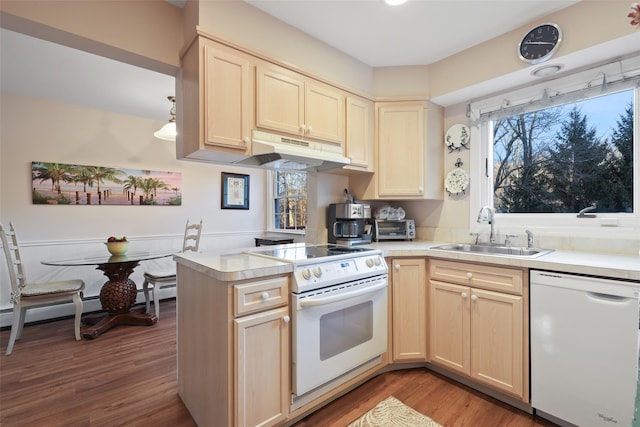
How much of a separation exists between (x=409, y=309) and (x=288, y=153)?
143 centimetres

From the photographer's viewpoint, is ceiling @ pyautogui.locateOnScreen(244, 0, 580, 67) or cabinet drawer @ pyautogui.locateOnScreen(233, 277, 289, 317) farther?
ceiling @ pyautogui.locateOnScreen(244, 0, 580, 67)

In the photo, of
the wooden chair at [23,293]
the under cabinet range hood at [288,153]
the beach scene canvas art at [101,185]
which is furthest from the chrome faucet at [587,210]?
the beach scene canvas art at [101,185]

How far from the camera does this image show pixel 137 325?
3.26m

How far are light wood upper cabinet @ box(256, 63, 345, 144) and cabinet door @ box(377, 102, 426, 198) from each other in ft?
1.47

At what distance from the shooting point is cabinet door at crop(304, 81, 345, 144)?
7.30 ft

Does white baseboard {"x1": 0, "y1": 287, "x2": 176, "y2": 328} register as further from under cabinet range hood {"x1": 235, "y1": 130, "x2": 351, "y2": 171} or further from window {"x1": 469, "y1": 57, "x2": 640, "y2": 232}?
window {"x1": 469, "y1": 57, "x2": 640, "y2": 232}

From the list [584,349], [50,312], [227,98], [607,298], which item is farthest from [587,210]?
[50,312]

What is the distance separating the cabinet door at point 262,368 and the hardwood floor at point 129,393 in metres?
0.32

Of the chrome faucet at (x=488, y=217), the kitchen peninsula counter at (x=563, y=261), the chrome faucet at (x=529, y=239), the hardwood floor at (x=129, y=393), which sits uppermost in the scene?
the chrome faucet at (x=488, y=217)

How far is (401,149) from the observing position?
8.68ft

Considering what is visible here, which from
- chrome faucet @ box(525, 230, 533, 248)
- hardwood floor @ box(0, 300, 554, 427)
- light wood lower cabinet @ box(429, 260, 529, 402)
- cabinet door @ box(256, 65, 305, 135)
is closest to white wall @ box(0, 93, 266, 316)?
hardwood floor @ box(0, 300, 554, 427)

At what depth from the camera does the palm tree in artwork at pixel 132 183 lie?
152 inches

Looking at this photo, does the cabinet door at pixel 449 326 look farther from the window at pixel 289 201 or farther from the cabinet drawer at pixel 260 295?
the window at pixel 289 201

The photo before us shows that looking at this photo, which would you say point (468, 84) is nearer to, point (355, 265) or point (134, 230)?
point (355, 265)
